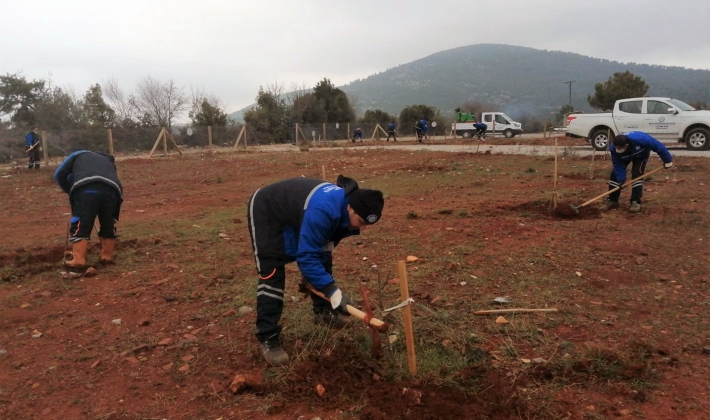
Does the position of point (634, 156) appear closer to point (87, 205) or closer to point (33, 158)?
point (87, 205)

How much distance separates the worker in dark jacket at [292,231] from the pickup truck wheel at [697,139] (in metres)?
14.8

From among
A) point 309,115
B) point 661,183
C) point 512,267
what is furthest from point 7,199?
point 309,115

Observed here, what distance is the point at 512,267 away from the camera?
4453mm

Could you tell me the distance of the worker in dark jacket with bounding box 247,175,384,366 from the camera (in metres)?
2.63

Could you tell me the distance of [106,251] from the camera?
16.7 ft

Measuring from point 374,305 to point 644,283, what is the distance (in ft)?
7.88

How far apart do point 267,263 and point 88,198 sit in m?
2.94

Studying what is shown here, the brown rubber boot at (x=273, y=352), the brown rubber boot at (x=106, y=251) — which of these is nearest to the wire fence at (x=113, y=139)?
the brown rubber boot at (x=106, y=251)

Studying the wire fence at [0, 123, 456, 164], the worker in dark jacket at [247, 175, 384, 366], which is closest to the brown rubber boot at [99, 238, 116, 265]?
the worker in dark jacket at [247, 175, 384, 366]

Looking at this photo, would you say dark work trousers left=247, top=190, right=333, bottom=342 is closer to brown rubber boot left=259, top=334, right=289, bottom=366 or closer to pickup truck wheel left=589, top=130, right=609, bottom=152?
brown rubber boot left=259, top=334, right=289, bottom=366

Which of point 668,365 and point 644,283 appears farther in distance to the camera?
point 644,283

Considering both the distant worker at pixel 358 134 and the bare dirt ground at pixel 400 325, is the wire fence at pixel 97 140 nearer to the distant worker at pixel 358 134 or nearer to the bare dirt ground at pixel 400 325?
the distant worker at pixel 358 134

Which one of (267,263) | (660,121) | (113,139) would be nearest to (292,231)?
(267,263)

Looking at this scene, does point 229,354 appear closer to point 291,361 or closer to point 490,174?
point 291,361
